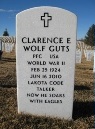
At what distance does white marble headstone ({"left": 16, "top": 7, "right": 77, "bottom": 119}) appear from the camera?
5.30 meters

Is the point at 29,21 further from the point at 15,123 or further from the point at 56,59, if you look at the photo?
the point at 15,123

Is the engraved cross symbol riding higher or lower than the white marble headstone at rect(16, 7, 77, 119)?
higher

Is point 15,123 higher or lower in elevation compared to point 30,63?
lower

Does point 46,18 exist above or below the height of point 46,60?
above

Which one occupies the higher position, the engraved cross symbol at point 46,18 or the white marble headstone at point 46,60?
the engraved cross symbol at point 46,18

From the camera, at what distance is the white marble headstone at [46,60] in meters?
5.30

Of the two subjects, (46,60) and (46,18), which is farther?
(46,60)

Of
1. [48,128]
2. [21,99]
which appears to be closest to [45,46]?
[21,99]

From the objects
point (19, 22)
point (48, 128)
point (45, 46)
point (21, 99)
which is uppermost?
point (19, 22)

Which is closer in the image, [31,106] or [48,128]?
[48,128]

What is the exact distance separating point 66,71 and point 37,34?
84 cm

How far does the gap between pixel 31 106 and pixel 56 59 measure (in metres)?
1.00

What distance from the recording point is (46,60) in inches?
214

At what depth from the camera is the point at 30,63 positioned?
17.9 feet
